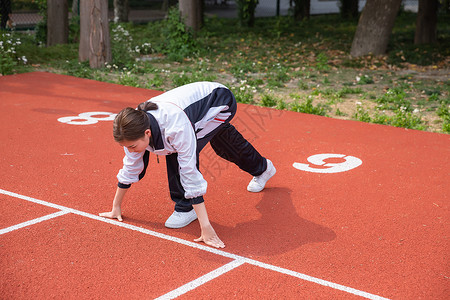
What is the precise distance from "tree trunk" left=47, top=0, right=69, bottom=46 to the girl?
12223 mm

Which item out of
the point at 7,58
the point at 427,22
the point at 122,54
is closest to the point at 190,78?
the point at 122,54

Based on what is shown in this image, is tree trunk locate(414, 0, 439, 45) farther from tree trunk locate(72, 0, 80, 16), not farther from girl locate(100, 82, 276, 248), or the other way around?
girl locate(100, 82, 276, 248)

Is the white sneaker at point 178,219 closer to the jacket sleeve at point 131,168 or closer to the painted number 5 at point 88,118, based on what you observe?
the jacket sleeve at point 131,168

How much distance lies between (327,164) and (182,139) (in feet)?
9.41

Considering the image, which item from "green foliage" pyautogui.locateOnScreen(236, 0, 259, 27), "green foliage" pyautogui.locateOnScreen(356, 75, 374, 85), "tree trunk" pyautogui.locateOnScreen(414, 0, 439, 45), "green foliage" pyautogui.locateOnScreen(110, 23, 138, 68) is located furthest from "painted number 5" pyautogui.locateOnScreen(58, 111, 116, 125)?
"green foliage" pyautogui.locateOnScreen(236, 0, 259, 27)

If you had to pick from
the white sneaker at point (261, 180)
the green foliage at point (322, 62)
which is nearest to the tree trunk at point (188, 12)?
the green foliage at point (322, 62)

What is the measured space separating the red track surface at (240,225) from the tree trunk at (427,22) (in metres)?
9.06

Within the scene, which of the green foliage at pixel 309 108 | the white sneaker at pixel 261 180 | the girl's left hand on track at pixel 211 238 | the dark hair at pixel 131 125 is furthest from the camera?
the green foliage at pixel 309 108

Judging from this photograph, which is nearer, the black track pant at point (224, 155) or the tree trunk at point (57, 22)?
the black track pant at point (224, 155)

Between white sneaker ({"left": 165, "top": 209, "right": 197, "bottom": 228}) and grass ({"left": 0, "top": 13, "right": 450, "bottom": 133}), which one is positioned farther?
grass ({"left": 0, "top": 13, "right": 450, "bottom": 133})

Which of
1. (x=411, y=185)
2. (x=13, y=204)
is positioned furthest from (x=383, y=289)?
(x=13, y=204)

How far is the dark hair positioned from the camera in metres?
3.52

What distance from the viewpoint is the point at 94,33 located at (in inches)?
490

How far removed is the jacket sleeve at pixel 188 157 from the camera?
144 inches
